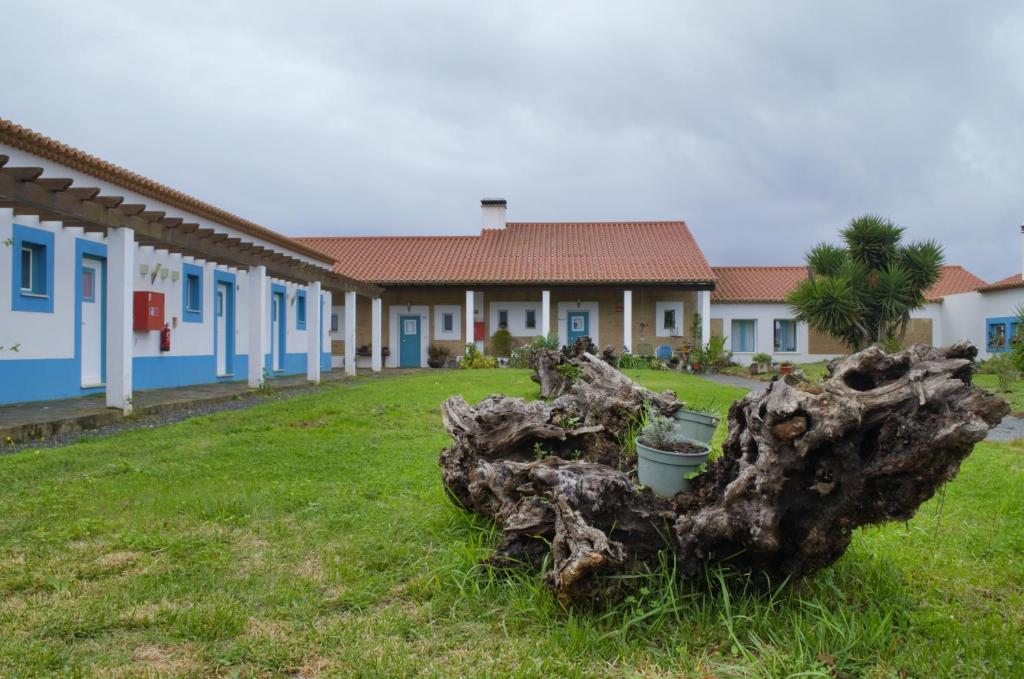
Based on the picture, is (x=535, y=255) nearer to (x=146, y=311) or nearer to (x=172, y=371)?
(x=172, y=371)

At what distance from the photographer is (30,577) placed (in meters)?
3.56

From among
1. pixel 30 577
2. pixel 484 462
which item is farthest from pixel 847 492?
pixel 30 577

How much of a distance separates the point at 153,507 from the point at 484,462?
2545 millimetres

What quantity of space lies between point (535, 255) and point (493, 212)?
4.18 meters

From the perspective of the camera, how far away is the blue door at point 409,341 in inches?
1068

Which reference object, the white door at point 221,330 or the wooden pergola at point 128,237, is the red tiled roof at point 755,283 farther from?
the white door at point 221,330

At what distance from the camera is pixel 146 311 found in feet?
43.0

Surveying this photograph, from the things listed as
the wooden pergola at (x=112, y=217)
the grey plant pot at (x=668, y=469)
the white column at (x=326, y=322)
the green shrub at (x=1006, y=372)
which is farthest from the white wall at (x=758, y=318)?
the grey plant pot at (x=668, y=469)

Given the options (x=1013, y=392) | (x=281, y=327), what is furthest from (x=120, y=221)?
(x=1013, y=392)

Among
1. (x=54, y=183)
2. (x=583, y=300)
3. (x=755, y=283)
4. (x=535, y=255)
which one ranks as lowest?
(x=583, y=300)

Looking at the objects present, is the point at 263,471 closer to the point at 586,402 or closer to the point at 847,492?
the point at 586,402

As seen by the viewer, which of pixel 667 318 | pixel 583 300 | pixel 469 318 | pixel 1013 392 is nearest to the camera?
pixel 1013 392

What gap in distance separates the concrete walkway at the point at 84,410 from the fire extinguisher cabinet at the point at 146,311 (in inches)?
48.3

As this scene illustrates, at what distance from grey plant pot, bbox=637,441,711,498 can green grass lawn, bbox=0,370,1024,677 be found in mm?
594
